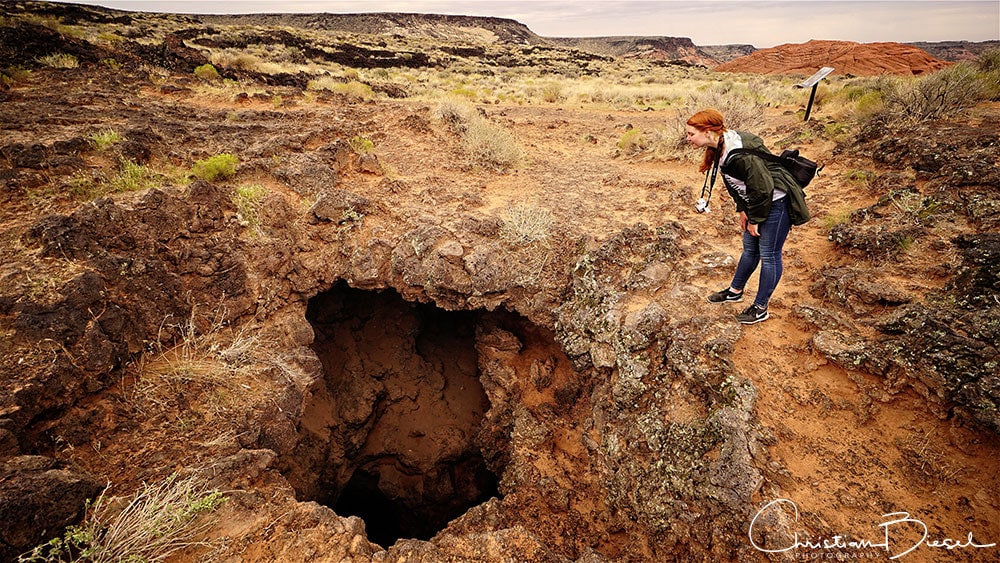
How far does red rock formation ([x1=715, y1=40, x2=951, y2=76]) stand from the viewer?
1344 inches

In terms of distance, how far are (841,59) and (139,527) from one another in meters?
54.8

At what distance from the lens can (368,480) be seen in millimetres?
6906

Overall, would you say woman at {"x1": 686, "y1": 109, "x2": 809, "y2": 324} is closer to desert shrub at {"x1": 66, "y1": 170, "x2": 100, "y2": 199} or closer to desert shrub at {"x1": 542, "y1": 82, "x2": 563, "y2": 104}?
desert shrub at {"x1": 66, "y1": 170, "x2": 100, "y2": 199}

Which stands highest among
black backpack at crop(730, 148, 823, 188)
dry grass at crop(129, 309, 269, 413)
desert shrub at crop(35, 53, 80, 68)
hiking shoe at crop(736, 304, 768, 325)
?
desert shrub at crop(35, 53, 80, 68)

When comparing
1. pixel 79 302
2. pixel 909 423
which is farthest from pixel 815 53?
pixel 79 302

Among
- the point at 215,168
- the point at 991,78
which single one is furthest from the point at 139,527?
the point at 991,78

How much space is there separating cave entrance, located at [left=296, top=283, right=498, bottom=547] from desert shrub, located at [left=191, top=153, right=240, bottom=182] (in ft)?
6.83

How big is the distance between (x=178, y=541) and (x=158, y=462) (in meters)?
0.76

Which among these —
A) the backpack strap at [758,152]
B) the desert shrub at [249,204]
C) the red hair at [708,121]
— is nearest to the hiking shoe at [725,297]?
the backpack strap at [758,152]

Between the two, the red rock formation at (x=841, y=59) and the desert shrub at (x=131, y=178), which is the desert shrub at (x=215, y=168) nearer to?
the desert shrub at (x=131, y=178)

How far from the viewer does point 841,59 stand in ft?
130

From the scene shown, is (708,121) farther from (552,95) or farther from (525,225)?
(552,95)

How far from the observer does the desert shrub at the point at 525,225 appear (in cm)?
549

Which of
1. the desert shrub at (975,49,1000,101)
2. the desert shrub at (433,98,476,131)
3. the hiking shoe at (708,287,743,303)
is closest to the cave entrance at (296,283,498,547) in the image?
the hiking shoe at (708,287,743,303)
